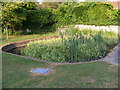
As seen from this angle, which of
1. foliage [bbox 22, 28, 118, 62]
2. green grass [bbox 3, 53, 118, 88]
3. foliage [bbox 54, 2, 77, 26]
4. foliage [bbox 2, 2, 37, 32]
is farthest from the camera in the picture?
foliage [bbox 54, 2, 77, 26]

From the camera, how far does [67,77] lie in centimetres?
394

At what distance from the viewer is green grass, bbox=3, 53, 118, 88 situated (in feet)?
11.3

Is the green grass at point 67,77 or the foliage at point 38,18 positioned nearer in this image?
the green grass at point 67,77

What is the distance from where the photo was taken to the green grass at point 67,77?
345cm

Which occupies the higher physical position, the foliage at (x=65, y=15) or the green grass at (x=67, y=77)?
the foliage at (x=65, y=15)

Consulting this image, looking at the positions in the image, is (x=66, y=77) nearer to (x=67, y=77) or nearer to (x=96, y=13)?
(x=67, y=77)

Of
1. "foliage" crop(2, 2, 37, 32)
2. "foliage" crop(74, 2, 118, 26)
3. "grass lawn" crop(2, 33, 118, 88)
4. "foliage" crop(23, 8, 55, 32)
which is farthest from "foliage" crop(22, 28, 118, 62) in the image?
"foliage" crop(23, 8, 55, 32)

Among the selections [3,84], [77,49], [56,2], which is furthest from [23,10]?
[56,2]

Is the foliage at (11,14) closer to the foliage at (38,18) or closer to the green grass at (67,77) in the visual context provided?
the foliage at (38,18)

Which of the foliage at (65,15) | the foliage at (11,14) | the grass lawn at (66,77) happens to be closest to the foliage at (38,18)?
the foliage at (65,15)

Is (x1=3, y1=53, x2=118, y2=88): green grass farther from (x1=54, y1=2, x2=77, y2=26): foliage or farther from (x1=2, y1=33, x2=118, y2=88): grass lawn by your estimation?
(x1=54, y1=2, x2=77, y2=26): foliage

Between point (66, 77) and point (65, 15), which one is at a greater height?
point (65, 15)

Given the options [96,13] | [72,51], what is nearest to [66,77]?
[72,51]

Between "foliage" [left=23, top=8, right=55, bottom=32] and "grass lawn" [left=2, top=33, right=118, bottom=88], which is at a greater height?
"foliage" [left=23, top=8, right=55, bottom=32]
